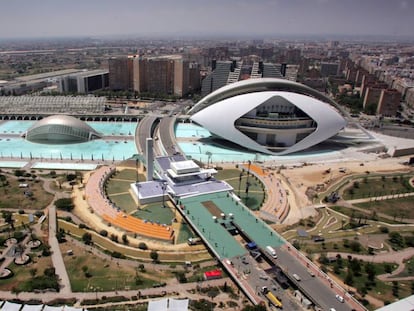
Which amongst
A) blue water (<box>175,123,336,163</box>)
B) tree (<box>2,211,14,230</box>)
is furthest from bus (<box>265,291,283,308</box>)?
blue water (<box>175,123,336,163</box>)

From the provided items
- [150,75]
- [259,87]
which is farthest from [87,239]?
[150,75]

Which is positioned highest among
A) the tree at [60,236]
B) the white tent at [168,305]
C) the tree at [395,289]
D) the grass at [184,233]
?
the white tent at [168,305]

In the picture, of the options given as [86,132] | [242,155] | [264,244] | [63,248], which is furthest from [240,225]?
[86,132]

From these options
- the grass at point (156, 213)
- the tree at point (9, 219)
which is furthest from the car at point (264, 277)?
the tree at point (9, 219)

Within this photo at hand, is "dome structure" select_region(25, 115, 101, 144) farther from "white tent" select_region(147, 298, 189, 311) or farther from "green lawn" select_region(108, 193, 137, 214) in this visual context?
"white tent" select_region(147, 298, 189, 311)

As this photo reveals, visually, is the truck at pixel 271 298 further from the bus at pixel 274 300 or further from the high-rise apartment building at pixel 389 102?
the high-rise apartment building at pixel 389 102

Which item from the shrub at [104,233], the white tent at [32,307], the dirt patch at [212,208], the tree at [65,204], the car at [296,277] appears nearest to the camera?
the white tent at [32,307]

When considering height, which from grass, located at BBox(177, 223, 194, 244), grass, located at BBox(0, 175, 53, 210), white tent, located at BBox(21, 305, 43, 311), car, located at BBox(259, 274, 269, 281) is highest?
white tent, located at BBox(21, 305, 43, 311)

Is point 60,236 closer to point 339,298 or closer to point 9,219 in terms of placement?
point 9,219

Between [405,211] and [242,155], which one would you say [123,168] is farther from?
[405,211]
